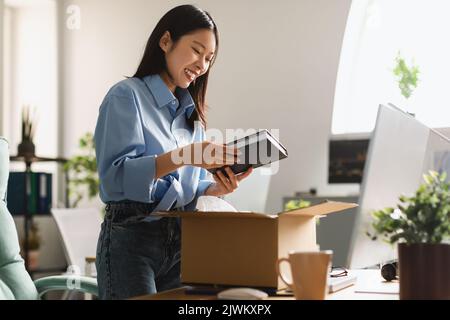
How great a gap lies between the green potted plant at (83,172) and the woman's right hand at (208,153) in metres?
3.59

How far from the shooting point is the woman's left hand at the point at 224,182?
1428 millimetres

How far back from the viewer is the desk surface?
1092mm

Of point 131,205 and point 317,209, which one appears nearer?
point 317,209

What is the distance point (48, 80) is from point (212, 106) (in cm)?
155

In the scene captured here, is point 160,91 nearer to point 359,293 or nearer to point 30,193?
point 359,293

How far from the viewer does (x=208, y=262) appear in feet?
3.78

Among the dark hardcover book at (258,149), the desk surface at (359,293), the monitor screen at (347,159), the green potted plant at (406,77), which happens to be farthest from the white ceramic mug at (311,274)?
the monitor screen at (347,159)

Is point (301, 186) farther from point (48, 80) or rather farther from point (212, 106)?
point (48, 80)

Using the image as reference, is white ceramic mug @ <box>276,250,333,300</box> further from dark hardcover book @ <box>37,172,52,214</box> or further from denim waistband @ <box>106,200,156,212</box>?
dark hardcover book @ <box>37,172,52,214</box>

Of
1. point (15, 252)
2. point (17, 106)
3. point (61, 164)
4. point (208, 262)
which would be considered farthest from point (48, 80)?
point (208, 262)

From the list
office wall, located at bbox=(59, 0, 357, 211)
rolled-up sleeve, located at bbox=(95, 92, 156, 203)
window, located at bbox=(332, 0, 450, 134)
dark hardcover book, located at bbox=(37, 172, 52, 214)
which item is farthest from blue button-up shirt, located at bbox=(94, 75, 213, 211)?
dark hardcover book, located at bbox=(37, 172, 52, 214)

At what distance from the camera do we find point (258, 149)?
1203mm

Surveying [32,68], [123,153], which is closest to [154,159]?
[123,153]

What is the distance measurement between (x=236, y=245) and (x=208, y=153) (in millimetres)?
188
